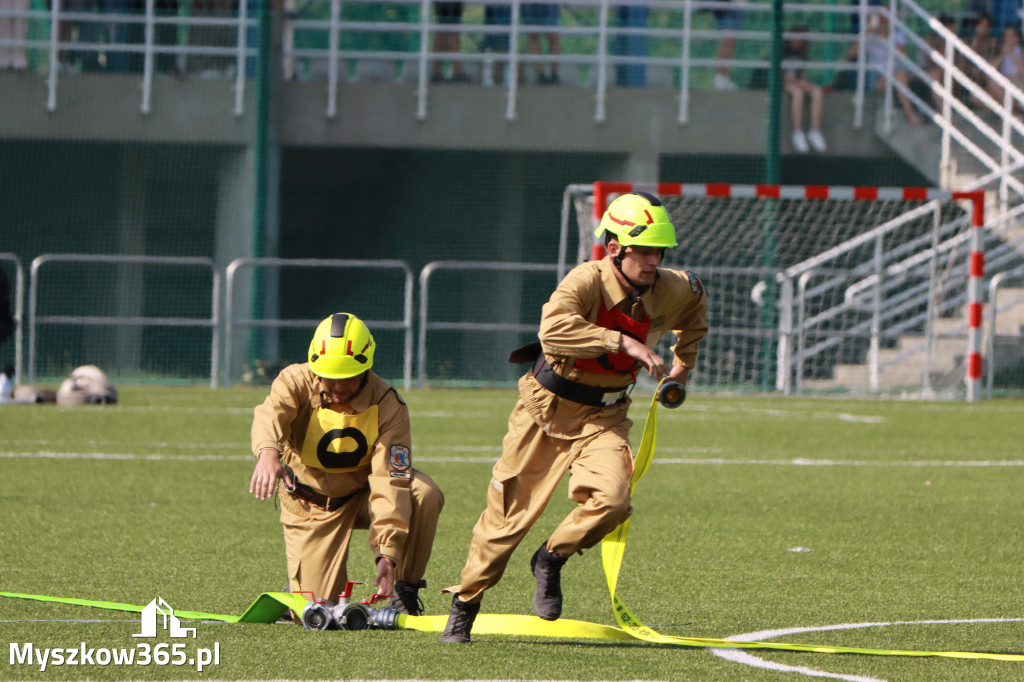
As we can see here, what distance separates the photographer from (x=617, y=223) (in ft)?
20.4

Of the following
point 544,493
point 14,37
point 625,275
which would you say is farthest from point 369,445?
point 14,37

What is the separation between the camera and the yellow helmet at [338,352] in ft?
21.4

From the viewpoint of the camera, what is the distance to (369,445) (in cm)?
668

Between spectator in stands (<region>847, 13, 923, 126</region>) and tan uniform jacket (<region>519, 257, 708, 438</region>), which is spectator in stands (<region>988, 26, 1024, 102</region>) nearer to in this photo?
spectator in stands (<region>847, 13, 923, 126</region>)

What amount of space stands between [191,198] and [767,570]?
17678 mm

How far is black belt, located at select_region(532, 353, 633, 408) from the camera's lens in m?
6.37

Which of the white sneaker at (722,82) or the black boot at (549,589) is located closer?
the black boot at (549,589)

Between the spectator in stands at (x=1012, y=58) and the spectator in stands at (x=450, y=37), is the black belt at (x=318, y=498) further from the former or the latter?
the spectator in stands at (x=1012, y=58)

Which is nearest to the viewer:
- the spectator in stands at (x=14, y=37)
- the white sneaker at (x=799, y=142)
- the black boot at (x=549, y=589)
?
the black boot at (x=549, y=589)

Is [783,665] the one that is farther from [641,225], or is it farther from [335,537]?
[335,537]

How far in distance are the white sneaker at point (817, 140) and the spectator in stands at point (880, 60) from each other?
45.5 inches

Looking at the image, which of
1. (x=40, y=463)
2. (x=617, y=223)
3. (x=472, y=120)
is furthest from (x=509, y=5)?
(x=617, y=223)

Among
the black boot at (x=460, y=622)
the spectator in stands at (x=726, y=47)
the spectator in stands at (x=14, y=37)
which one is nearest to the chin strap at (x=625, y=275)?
the black boot at (x=460, y=622)

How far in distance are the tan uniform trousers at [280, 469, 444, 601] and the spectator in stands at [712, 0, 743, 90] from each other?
57.9 feet
